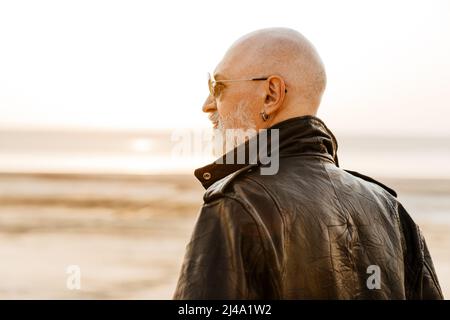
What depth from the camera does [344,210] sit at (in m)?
2.30

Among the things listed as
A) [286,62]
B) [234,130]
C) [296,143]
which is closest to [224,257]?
[296,143]

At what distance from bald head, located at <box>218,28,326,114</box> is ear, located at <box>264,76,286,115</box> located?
2cm

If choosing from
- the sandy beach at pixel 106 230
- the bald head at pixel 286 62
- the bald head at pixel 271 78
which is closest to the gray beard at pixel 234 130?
the bald head at pixel 271 78

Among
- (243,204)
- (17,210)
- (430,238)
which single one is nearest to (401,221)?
(243,204)

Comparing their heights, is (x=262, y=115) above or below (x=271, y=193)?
above

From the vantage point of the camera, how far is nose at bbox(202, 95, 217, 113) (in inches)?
105

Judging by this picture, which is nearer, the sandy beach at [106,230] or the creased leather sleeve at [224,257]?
the creased leather sleeve at [224,257]

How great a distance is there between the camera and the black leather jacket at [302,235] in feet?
6.70

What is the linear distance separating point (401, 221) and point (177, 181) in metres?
20.8

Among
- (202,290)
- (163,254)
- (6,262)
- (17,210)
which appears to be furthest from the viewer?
(17,210)

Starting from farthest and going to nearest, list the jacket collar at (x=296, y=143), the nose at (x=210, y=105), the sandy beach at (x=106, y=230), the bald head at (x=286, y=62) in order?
1. the sandy beach at (x=106, y=230)
2. the nose at (x=210, y=105)
3. the bald head at (x=286, y=62)
4. the jacket collar at (x=296, y=143)

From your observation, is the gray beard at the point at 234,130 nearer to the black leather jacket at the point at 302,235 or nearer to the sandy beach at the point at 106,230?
the black leather jacket at the point at 302,235

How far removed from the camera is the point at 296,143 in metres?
2.33
